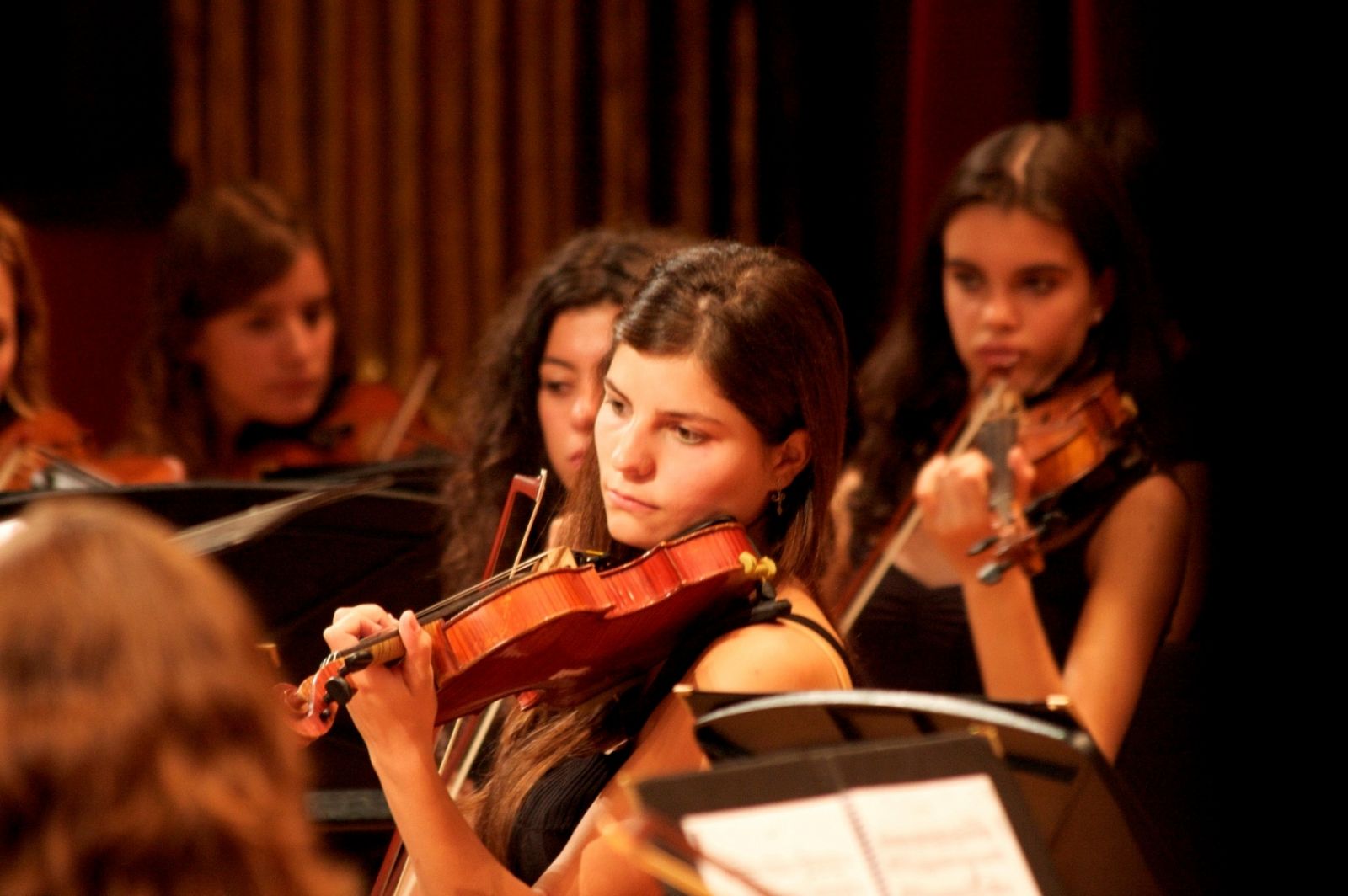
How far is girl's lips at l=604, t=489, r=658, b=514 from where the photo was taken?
5.43ft

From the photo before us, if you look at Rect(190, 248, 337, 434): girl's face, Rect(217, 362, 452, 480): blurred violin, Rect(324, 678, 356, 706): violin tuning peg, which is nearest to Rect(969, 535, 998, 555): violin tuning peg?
Rect(324, 678, 356, 706): violin tuning peg

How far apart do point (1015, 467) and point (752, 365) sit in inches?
25.3

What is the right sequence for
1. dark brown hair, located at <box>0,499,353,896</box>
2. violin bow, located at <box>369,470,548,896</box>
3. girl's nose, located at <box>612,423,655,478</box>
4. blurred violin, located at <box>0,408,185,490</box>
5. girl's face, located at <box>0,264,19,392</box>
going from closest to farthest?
dark brown hair, located at <box>0,499,353,896</box>
girl's nose, located at <box>612,423,655,478</box>
violin bow, located at <box>369,470,548,896</box>
blurred violin, located at <box>0,408,185,490</box>
girl's face, located at <box>0,264,19,392</box>

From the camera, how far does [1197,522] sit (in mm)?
2314

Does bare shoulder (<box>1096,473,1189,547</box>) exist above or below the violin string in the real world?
below

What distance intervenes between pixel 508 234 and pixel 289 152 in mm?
570

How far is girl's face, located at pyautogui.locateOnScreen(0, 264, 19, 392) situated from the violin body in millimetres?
507

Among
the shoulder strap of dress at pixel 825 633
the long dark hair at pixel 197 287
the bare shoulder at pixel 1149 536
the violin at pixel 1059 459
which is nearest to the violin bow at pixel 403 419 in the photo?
the long dark hair at pixel 197 287

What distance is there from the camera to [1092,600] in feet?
7.43

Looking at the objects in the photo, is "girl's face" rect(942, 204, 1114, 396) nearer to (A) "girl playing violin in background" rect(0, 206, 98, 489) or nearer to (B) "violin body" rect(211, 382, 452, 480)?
(B) "violin body" rect(211, 382, 452, 480)

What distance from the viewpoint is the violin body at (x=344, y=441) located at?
3.32m

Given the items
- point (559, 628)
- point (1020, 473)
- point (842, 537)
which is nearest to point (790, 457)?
point (559, 628)

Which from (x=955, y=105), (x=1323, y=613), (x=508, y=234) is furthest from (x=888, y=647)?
(x=508, y=234)

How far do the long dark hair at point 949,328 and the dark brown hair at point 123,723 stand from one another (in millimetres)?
Result: 1711
